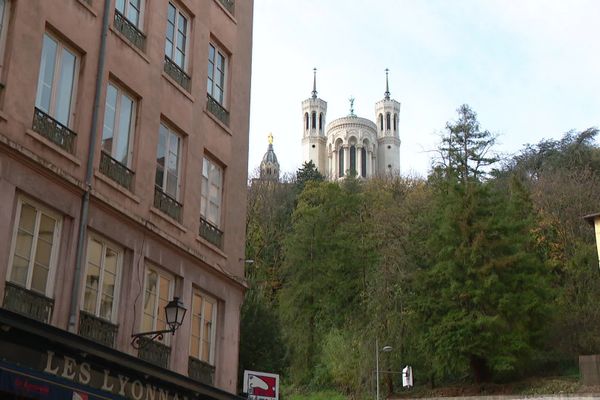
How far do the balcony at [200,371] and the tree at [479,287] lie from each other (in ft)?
97.9

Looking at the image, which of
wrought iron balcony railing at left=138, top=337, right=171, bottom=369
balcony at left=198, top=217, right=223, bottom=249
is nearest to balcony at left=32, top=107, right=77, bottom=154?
wrought iron balcony railing at left=138, top=337, right=171, bottom=369

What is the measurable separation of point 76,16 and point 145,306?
5.12 metres

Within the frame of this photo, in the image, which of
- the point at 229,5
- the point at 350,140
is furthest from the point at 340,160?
the point at 229,5

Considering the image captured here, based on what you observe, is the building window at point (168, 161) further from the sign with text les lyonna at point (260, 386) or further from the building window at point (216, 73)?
the sign with text les lyonna at point (260, 386)

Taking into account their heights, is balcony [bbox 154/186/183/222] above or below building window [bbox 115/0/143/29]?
below

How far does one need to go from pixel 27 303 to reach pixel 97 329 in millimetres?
1747

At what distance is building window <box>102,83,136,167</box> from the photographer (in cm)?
1462

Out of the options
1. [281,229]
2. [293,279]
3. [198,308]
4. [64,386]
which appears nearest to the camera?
[64,386]

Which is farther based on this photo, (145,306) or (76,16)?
(145,306)

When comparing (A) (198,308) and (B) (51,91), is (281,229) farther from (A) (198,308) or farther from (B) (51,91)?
(B) (51,91)

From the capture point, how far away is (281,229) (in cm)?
6544

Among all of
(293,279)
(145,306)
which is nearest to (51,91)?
(145,306)

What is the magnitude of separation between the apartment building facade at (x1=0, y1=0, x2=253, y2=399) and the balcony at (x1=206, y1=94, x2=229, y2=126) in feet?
0.16

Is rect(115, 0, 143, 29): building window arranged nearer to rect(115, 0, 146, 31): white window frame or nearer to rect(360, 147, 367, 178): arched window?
rect(115, 0, 146, 31): white window frame
